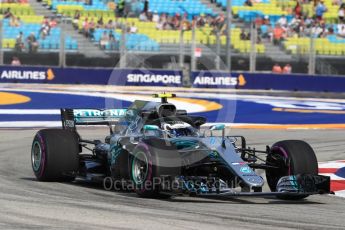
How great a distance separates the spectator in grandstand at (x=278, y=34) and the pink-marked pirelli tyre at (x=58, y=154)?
2722 centimetres

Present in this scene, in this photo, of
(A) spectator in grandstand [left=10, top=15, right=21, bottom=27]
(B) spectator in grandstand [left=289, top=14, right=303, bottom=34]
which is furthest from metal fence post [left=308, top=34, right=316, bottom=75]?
(A) spectator in grandstand [left=10, top=15, right=21, bottom=27]

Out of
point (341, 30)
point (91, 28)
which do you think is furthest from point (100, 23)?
point (341, 30)

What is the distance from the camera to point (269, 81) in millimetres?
36688

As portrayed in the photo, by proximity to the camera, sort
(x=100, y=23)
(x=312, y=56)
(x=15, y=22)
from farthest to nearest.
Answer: (x=100, y=23) → (x=15, y=22) → (x=312, y=56)

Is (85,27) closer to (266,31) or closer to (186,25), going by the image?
(186,25)

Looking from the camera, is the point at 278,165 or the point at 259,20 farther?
the point at 259,20

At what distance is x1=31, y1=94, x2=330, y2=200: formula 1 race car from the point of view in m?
10.5

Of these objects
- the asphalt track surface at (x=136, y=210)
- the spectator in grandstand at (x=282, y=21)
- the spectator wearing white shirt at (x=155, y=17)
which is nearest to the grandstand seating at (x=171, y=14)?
the spectator in grandstand at (x=282, y=21)

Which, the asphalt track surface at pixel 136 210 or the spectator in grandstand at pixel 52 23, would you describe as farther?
the spectator in grandstand at pixel 52 23

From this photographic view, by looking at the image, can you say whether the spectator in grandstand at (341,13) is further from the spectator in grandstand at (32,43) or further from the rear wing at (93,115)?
the rear wing at (93,115)

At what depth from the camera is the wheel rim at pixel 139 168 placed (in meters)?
10.7

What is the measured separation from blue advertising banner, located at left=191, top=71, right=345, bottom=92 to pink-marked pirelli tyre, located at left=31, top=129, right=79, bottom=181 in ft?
80.6

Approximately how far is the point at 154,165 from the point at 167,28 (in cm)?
3020

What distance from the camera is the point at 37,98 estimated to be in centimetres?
2991
